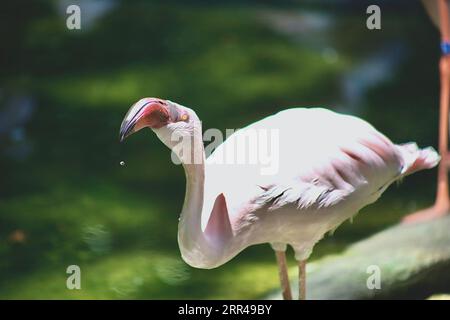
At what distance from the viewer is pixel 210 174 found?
94.8 inches

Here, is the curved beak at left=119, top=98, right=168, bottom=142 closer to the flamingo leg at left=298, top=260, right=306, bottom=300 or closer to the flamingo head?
the flamingo head

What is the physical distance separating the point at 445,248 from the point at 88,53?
2.15 m

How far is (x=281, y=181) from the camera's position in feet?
7.66

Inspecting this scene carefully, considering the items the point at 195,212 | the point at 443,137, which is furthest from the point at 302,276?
the point at 443,137

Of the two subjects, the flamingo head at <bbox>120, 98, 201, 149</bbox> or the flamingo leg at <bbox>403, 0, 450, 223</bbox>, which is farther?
the flamingo leg at <bbox>403, 0, 450, 223</bbox>

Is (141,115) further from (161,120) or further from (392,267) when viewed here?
(392,267)

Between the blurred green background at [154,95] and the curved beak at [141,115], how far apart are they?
1.18 metres

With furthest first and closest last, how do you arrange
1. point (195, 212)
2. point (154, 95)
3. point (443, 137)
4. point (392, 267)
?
point (154, 95)
point (443, 137)
point (392, 267)
point (195, 212)

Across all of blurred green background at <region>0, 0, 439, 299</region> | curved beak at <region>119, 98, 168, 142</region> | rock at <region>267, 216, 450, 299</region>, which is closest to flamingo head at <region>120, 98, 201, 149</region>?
curved beak at <region>119, 98, 168, 142</region>

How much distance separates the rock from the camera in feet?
9.43

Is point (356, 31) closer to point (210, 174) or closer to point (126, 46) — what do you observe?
point (126, 46)

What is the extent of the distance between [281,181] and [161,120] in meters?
0.43
